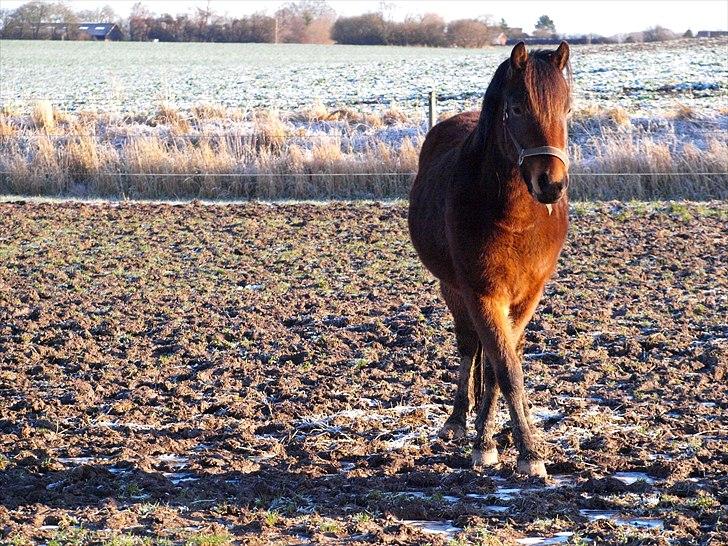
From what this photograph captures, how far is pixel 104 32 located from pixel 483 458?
7503cm

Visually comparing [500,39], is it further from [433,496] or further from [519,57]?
[433,496]

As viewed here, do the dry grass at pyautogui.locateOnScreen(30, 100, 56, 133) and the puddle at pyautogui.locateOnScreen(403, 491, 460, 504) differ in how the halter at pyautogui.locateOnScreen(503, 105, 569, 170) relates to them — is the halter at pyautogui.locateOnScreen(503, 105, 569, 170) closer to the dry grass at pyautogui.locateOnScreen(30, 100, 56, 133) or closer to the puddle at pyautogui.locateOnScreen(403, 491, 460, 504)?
the puddle at pyautogui.locateOnScreen(403, 491, 460, 504)

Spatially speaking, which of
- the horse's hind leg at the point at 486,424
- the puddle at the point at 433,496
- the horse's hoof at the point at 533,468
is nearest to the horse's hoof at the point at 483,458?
the horse's hind leg at the point at 486,424

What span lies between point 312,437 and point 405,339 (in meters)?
2.26

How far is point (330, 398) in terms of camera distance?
21.0 ft

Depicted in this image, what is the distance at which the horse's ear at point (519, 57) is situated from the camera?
4.71 metres

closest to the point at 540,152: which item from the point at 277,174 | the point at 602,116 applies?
the point at 277,174

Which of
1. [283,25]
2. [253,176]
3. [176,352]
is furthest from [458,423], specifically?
[283,25]

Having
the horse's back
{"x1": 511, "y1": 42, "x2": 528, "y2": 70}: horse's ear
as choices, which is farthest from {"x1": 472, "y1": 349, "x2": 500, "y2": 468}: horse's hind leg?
{"x1": 511, "y1": 42, "x2": 528, "y2": 70}: horse's ear

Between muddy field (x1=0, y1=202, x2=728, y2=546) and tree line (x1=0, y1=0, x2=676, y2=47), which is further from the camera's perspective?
tree line (x1=0, y1=0, x2=676, y2=47)

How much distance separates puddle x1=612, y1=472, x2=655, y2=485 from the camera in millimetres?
4868

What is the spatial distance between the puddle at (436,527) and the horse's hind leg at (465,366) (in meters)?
1.44

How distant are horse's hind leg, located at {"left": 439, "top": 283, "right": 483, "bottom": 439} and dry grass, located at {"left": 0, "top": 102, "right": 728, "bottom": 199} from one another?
9.58m

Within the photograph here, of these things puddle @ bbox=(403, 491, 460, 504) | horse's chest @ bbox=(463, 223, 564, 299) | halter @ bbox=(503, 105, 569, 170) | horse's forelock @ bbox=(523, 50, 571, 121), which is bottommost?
puddle @ bbox=(403, 491, 460, 504)
